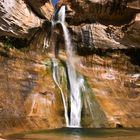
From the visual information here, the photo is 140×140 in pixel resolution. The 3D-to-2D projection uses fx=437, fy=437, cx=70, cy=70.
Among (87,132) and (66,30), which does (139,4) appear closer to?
(66,30)

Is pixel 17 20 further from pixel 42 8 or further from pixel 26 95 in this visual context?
pixel 26 95

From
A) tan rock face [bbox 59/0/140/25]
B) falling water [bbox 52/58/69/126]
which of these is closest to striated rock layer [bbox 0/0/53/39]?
falling water [bbox 52/58/69/126]

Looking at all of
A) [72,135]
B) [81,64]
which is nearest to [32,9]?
[81,64]

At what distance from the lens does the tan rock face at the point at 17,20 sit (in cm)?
2262

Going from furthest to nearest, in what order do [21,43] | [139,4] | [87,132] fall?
[139,4], [21,43], [87,132]

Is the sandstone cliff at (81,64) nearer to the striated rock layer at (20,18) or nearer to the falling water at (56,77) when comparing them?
the striated rock layer at (20,18)

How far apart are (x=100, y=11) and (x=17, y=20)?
6405 millimetres

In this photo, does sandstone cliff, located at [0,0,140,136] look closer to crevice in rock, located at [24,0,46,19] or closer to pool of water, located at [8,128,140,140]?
crevice in rock, located at [24,0,46,19]

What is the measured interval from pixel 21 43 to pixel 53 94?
11.0 ft

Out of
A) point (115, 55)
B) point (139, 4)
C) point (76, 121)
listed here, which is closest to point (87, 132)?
point (76, 121)

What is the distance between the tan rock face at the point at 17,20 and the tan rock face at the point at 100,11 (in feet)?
11.2

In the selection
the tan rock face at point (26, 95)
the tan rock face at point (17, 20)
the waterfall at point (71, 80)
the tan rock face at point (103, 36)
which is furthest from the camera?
the tan rock face at point (103, 36)

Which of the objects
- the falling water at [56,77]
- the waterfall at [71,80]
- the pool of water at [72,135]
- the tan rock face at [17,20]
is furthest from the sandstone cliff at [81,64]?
the pool of water at [72,135]

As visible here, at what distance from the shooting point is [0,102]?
20.4 m
